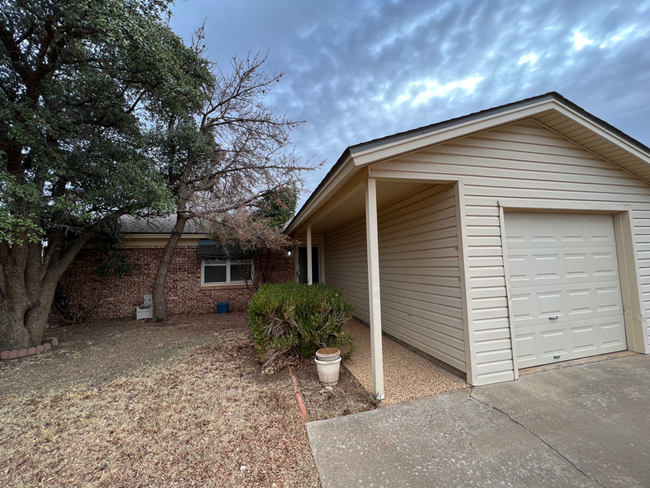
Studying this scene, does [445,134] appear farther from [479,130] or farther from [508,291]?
[508,291]

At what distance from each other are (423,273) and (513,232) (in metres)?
1.41

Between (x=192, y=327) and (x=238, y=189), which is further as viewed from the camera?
(x=238, y=189)

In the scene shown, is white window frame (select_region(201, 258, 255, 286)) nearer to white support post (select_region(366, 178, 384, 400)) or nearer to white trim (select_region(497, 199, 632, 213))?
white support post (select_region(366, 178, 384, 400))

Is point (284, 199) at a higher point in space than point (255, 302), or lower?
higher

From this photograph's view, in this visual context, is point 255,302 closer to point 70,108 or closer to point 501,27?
point 70,108

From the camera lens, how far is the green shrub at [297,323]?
407 centimetres

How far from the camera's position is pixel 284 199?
33.1 ft

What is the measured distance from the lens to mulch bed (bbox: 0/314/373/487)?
2.18 meters

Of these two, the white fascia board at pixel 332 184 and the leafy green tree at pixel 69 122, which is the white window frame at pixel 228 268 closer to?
the leafy green tree at pixel 69 122

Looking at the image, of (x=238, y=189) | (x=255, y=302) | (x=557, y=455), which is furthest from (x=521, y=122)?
(x=238, y=189)

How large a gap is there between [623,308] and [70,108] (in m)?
10.7

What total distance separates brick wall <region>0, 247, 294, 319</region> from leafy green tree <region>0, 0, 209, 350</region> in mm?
2587

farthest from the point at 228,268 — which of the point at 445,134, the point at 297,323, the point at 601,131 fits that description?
the point at 601,131

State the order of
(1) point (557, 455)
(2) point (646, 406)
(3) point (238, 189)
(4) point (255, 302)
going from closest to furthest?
1. (1) point (557, 455)
2. (2) point (646, 406)
3. (4) point (255, 302)
4. (3) point (238, 189)
